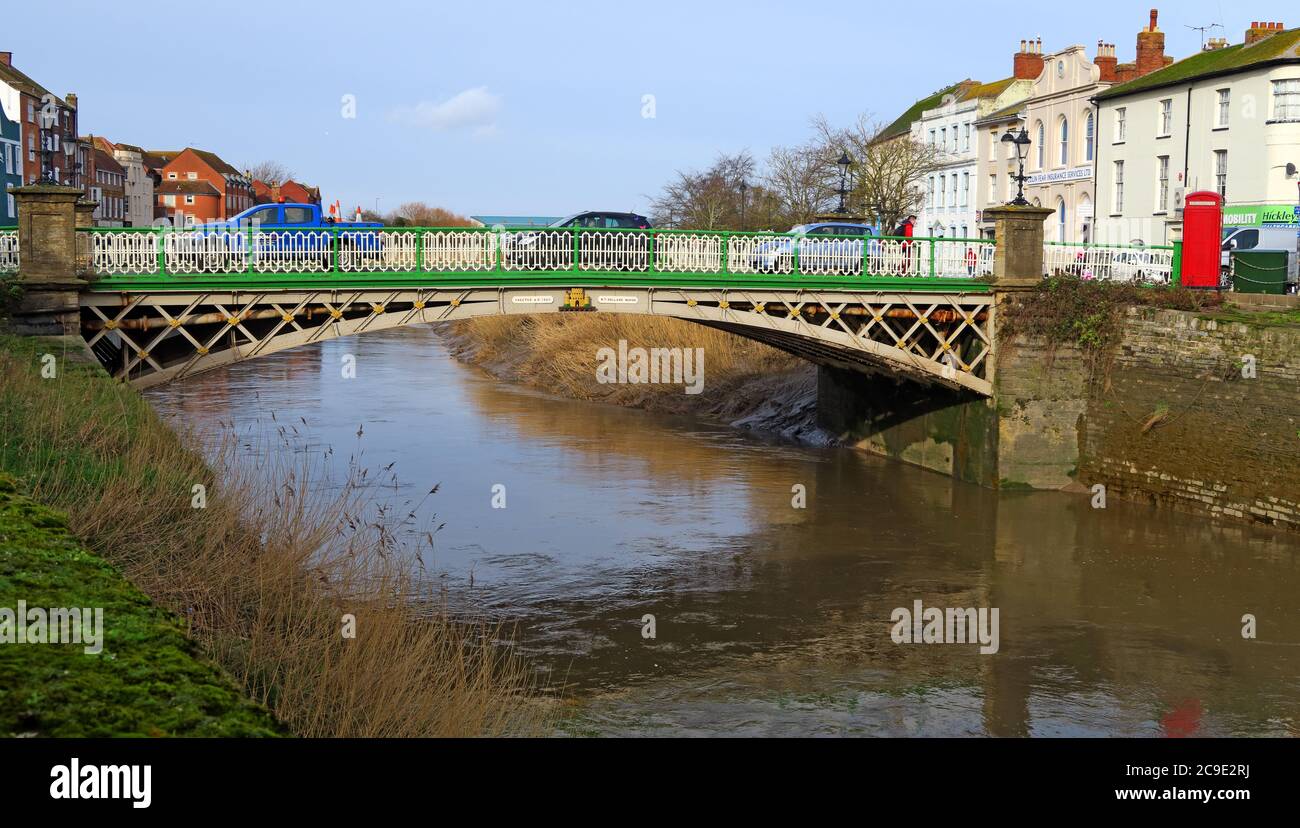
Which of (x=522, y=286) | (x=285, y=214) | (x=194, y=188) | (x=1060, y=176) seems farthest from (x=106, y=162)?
(x=522, y=286)

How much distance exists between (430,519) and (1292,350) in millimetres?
14597

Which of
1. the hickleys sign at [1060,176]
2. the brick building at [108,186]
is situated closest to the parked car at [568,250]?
the hickleys sign at [1060,176]

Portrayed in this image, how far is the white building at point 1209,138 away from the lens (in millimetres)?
37844

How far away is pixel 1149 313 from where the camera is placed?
81.2 ft

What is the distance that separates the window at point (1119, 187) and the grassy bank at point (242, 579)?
123 feet

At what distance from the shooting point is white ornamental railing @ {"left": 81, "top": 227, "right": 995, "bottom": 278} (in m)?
19.9

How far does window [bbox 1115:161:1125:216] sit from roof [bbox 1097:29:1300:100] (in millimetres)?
2472

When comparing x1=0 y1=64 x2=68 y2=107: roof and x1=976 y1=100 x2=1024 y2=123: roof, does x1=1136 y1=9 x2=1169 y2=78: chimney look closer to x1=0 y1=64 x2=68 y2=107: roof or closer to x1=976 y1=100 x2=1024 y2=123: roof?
x1=976 y1=100 x2=1024 y2=123: roof

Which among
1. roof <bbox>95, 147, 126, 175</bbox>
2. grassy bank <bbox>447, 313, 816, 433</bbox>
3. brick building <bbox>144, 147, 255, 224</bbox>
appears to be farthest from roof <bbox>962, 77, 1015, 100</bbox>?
brick building <bbox>144, 147, 255, 224</bbox>

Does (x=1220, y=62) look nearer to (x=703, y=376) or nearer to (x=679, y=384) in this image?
(x=703, y=376)

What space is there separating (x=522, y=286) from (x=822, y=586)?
25.1ft

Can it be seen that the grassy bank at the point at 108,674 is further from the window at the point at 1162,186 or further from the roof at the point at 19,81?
the roof at the point at 19,81
